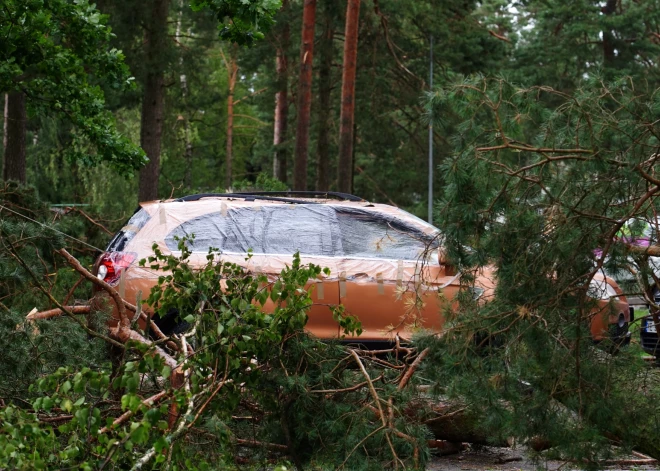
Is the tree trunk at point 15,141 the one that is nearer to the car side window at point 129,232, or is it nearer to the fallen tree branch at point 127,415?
the car side window at point 129,232

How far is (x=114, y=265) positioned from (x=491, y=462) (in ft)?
11.6

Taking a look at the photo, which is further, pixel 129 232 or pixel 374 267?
pixel 374 267

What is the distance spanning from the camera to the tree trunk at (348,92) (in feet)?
75.0

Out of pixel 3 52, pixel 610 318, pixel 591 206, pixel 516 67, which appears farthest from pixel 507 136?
pixel 516 67

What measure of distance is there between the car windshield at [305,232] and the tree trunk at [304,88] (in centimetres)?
1440

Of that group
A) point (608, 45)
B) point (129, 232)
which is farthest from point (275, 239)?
point (608, 45)

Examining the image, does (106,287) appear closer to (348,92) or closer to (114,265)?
(114,265)

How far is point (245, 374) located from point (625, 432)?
79.9 inches

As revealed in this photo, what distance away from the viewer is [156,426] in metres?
4.20

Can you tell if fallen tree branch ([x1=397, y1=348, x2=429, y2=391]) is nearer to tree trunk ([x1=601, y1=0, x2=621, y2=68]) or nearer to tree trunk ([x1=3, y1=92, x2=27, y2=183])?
tree trunk ([x1=3, y1=92, x2=27, y2=183])

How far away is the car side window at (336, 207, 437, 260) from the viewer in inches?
360

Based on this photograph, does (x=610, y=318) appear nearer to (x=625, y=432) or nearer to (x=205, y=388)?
(x=625, y=432)

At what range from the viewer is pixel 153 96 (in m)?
20.6

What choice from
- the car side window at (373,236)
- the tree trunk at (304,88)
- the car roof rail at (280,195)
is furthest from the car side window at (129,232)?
the tree trunk at (304,88)
